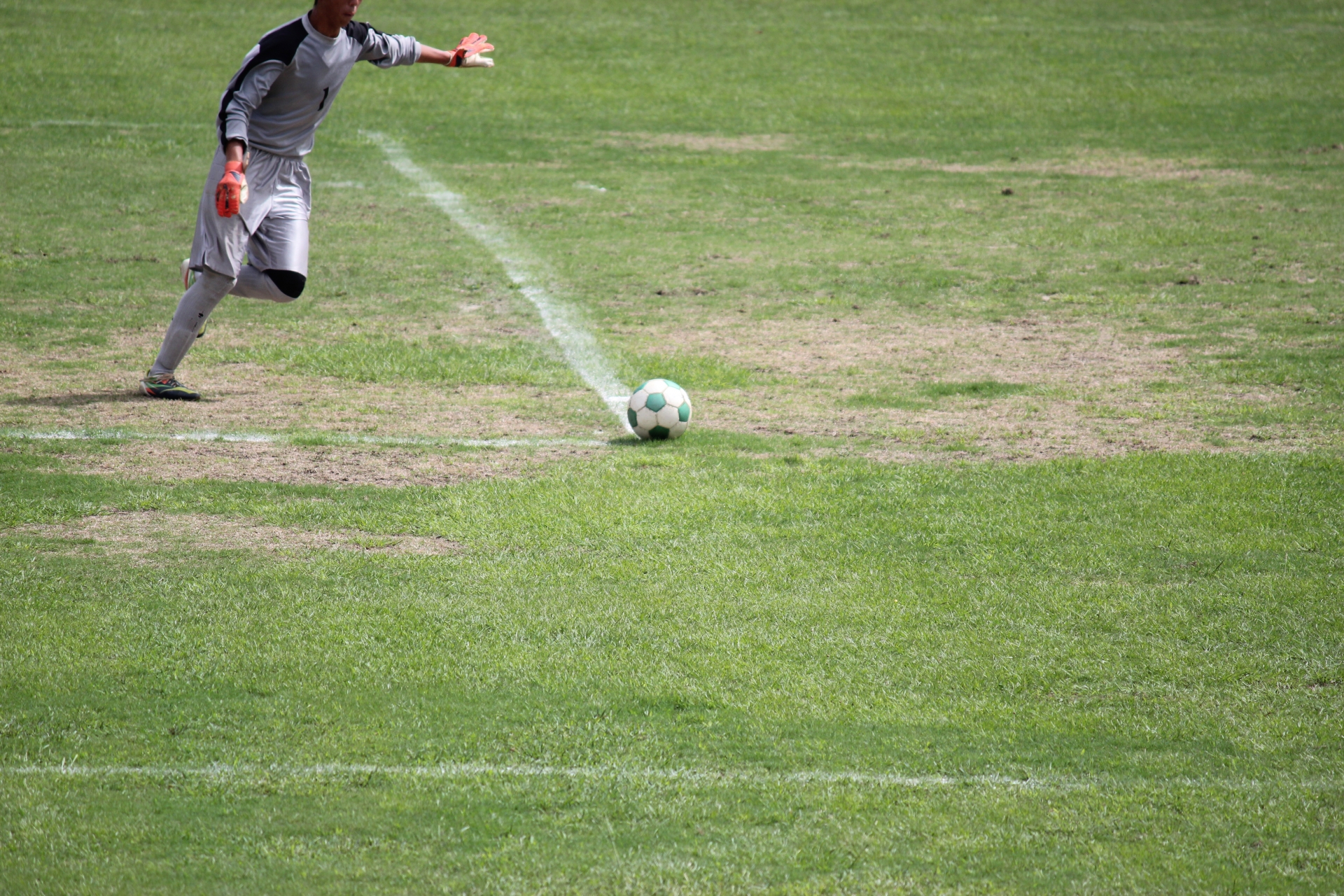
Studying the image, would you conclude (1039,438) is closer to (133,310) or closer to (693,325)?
(693,325)

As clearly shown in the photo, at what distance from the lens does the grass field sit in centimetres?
380

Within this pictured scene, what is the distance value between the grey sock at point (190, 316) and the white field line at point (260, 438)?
795 mm

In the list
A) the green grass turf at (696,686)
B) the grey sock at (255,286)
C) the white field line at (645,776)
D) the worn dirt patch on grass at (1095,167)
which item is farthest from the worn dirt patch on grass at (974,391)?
the worn dirt patch on grass at (1095,167)

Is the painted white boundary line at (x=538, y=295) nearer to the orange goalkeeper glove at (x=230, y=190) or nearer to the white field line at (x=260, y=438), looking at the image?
the white field line at (x=260, y=438)

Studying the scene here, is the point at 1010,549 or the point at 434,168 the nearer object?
the point at 1010,549

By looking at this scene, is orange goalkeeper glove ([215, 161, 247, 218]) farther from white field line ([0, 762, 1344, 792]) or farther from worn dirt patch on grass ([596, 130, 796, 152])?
worn dirt patch on grass ([596, 130, 796, 152])

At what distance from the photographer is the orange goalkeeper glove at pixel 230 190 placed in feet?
24.4

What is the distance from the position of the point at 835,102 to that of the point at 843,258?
7863 millimetres

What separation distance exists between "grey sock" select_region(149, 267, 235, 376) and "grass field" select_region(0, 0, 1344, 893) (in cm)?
31

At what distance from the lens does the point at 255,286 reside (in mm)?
8266

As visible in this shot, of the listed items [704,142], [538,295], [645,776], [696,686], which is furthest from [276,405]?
[704,142]

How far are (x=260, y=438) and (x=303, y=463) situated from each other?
0.52 meters

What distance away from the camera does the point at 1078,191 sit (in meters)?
14.7

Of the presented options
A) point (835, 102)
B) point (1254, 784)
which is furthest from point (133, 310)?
point (835, 102)
